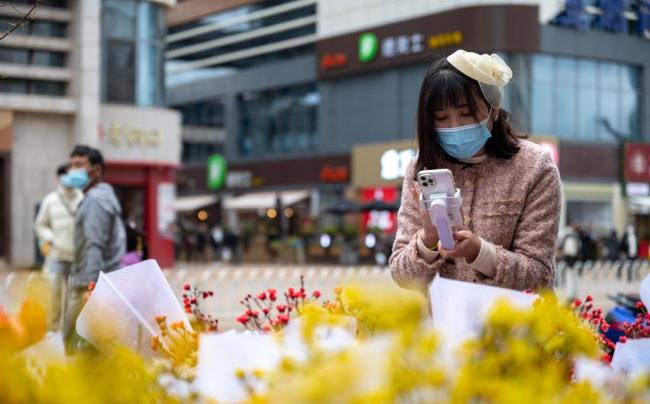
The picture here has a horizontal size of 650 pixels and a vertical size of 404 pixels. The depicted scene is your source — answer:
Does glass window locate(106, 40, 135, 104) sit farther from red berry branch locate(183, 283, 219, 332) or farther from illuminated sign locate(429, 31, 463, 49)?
red berry branch locate(183, 283, 219, 332)

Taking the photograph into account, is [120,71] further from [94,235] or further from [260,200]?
[260,200]

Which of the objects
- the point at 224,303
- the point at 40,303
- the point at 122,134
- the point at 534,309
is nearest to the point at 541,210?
the point at 534,309

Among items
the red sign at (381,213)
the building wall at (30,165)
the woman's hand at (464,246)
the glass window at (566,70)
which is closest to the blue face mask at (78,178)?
the woman's hand at (464,246)

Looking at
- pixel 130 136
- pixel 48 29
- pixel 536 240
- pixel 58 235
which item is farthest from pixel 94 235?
pixel 130 136

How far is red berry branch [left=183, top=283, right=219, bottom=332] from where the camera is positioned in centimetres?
258

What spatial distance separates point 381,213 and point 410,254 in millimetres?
37634

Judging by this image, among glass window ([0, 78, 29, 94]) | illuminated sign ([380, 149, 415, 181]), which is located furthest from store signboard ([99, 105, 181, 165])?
illuminated sign ([380, 149, 415, 181])

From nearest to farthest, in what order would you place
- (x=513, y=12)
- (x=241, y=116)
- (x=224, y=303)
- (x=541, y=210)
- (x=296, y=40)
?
(x=541, y=210) → (x=224, y=303) → (x=513, y=12) → (x=296, y=40) → (x=241, y=116)

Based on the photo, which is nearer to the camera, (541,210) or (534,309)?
(534,309)

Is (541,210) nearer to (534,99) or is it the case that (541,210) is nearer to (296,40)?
(534,99)

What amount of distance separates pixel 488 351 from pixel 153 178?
92.6ft

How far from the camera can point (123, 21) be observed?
93.5 ft

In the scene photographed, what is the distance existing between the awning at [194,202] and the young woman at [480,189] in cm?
5194

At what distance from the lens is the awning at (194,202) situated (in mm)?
54984
